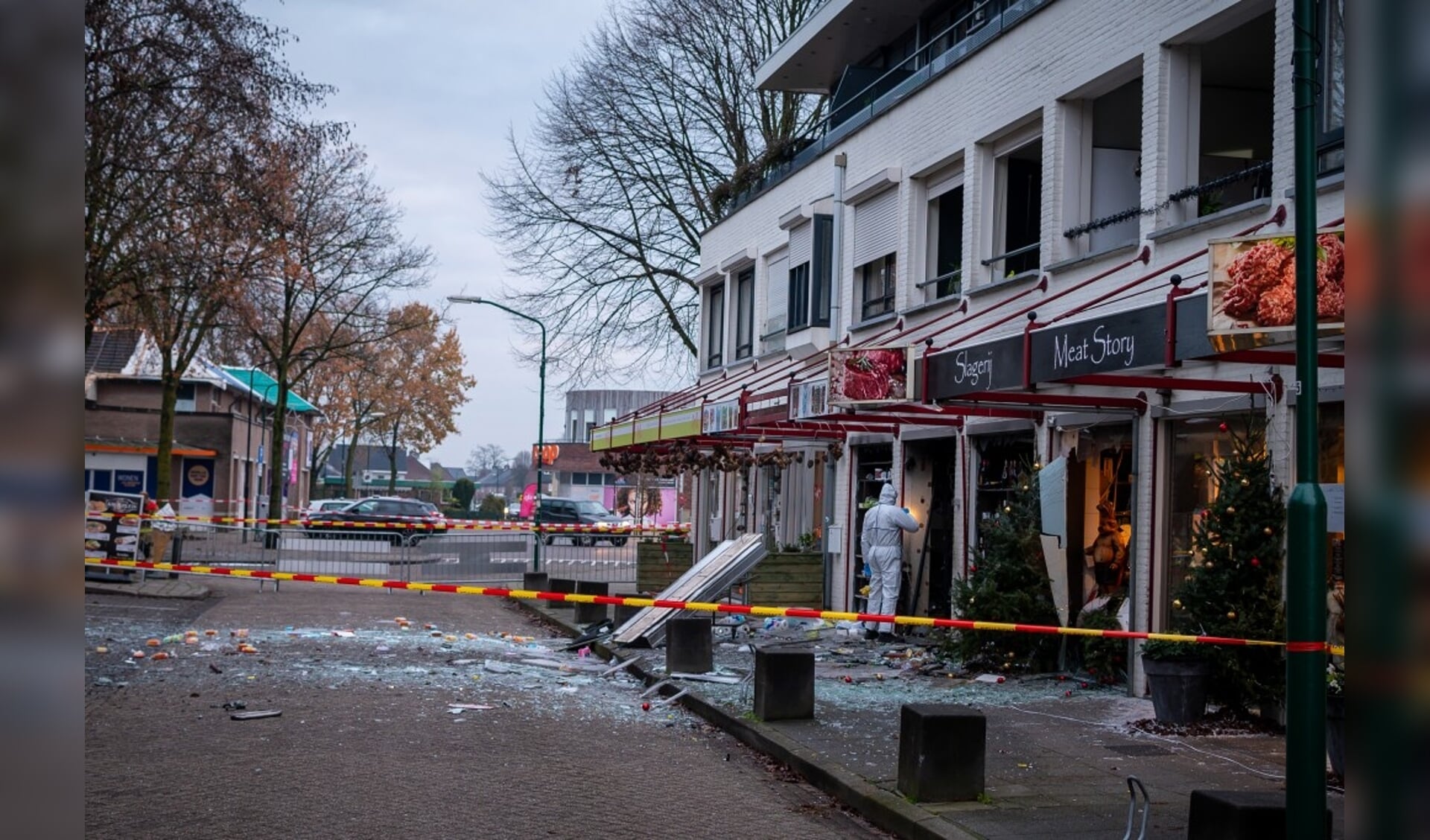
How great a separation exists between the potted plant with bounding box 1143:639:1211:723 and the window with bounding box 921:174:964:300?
8.67 m

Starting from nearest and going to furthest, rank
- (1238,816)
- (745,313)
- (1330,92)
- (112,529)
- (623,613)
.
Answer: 1. (1238,816)
2. (1330,92)
3. (623,613)
4. (112,529)
5. (745,313)

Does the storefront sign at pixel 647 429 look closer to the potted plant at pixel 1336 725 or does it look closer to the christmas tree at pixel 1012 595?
the christmas tree at pixel 1012 595

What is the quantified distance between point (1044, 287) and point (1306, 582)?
446 inches

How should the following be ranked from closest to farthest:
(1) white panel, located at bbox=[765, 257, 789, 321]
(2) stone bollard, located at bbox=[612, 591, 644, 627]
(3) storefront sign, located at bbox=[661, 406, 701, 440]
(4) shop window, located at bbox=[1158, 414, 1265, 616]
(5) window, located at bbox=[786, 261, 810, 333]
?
1. (4) shop window, located at bbox=[1158, 414, 1265, 616]
2. (2) stone bollard, located at bbox=[612, 591, 644, 627]
3. (3) storefront sign, located at bbox=[661, 406, 701, 440]
4. (5) window, located at bbox=[786, 261, 810, 333]
5. (1) white panel, located at bbox=[765, 257, 789, 321]

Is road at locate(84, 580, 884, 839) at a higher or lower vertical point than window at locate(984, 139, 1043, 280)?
lower

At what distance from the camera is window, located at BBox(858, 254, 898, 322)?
21.2 meters

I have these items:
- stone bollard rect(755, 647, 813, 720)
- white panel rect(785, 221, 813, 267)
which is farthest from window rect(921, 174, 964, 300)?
stone bollard rect(755, 647, 813, 720)

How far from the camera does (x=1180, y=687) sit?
1098cm

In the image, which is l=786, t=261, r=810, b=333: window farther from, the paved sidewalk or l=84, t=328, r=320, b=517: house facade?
l=84, t=328, r=320, b=517: house facade

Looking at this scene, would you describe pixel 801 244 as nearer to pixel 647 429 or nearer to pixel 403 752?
pixel 647 429

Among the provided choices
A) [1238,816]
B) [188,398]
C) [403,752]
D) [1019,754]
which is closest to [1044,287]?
[1019,754]

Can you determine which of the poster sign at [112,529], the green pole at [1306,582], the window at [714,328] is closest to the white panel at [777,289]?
the window at [714,328]

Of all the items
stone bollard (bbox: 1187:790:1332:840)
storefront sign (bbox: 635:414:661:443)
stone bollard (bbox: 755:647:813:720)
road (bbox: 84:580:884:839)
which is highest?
storefront sign (bbox: 635:414:661:443)

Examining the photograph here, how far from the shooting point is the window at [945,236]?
1923 cm
